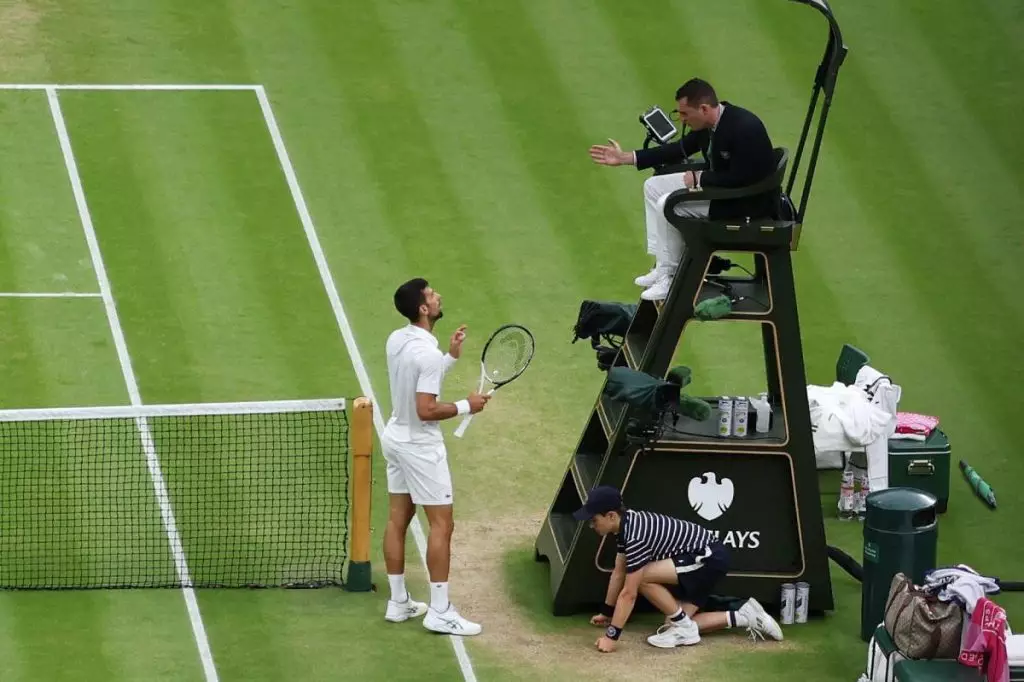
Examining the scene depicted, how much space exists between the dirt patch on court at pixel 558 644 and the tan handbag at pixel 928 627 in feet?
5.00

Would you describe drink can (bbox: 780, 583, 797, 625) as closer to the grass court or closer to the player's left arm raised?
the grass court

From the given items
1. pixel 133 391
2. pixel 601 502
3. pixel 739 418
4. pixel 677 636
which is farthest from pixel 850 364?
pixel 133 391

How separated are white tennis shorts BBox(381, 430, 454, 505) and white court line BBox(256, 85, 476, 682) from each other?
1043 millimetres

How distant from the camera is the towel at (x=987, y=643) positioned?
1312 cm

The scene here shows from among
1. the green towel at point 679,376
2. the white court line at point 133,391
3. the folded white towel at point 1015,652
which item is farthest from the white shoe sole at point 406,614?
the folded white towel at point 1015,652

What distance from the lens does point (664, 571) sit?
1473 centimetres

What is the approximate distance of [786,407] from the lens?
14.9 m

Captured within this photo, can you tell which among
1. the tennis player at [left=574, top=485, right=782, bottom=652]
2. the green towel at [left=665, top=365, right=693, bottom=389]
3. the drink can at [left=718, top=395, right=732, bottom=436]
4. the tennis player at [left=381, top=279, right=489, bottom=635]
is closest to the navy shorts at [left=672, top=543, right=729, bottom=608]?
the tennis player at [left=574, top=485, right=782, bottom=652]

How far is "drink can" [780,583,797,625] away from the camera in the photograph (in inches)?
598

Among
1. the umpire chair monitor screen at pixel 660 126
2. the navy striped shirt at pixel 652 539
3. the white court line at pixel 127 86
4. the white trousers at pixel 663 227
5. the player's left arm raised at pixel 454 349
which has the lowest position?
the navy striped shirt at pixel 652 539

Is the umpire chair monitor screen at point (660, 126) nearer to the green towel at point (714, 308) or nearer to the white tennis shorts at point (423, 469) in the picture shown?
the green towel at point (714, 308)

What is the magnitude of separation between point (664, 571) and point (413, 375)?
2221 millimetres

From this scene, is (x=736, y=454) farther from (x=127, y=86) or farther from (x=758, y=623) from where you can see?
(x=127, y=86)

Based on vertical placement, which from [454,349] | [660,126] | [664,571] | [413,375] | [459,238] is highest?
[660,126]
